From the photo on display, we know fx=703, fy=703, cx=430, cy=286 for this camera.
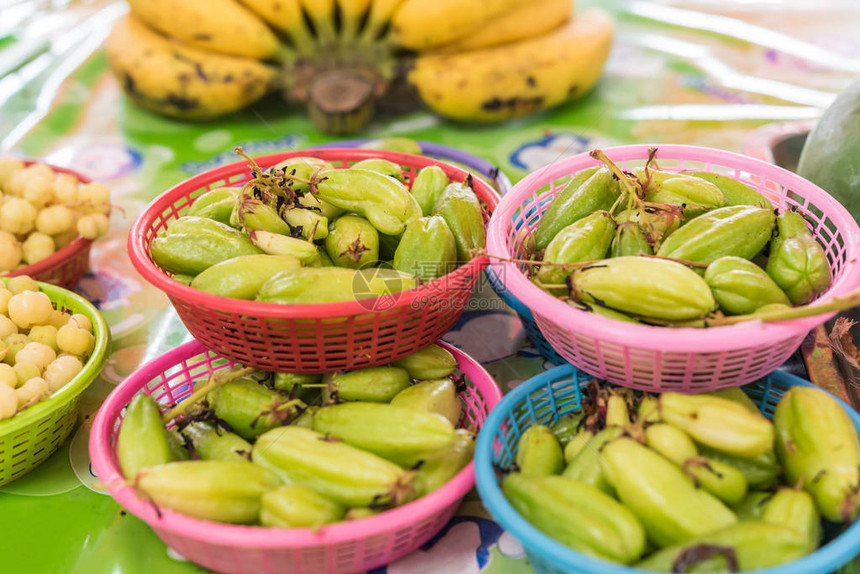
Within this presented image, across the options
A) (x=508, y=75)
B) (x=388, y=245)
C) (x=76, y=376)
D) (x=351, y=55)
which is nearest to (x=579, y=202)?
(x=388, y=245)

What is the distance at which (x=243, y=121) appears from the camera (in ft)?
9.20

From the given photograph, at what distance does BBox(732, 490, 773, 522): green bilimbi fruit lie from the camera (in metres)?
1.02

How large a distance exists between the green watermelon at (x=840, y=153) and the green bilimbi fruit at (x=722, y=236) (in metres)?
0.43

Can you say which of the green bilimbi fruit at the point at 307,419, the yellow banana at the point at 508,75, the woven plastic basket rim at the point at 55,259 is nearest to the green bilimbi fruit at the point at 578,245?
the green bilimbi fruit at the point at 307,419

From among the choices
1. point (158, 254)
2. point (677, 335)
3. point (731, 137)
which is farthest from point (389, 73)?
point (677, 335)

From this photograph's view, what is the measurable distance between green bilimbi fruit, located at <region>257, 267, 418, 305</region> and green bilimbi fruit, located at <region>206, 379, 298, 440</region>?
6.8 inches

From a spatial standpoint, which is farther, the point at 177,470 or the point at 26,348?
the point at 26,348

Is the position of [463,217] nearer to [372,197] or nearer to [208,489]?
[372,197]

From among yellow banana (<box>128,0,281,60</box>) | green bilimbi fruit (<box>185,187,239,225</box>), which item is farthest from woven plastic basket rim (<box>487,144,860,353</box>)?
yellow banana (<box>128,0,281,60</box>)

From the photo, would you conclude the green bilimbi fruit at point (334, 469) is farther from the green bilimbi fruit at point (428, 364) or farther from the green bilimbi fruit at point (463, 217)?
the green bilimbi fruit at point (463, 217)

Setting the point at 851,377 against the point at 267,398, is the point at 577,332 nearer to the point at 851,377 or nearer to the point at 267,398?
the point at 267,398

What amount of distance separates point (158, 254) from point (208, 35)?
5.28ft

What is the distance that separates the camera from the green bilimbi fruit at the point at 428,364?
1321 mm

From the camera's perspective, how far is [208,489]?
3.35 feet
